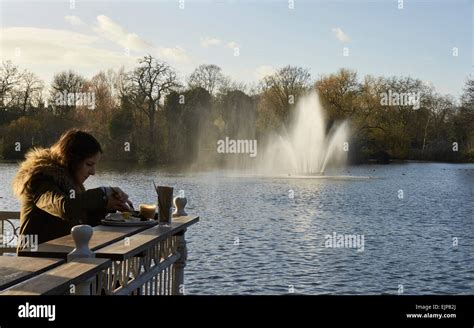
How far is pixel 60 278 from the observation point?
184 centimetres

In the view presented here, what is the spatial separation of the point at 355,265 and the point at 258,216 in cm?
514

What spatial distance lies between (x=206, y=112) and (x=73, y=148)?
30843 millimetres

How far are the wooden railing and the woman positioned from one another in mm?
146

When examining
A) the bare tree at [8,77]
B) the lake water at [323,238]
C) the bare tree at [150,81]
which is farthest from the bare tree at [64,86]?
the bare tree at [150,81]

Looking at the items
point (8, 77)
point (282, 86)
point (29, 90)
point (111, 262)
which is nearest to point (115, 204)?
point (111, 262)

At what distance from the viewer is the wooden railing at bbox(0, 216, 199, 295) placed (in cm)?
183

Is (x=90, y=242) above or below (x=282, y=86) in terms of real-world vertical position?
below

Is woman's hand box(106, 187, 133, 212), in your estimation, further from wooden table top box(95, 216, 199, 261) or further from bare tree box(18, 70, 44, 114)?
bare tree box(18, 70, 44, 114)

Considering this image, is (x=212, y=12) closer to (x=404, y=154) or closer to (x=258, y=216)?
(x=258, y=216)

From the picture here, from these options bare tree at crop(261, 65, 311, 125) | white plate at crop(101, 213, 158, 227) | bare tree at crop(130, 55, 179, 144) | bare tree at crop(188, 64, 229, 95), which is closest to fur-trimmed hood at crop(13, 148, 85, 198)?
white plate at crop(101, 213, 158, 227)

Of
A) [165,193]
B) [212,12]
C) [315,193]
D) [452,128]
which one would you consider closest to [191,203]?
[315,193]

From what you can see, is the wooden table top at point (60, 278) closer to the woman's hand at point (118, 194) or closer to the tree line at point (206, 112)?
the woman's hand at point (118, 194)

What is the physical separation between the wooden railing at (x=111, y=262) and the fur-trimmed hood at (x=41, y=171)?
267mm

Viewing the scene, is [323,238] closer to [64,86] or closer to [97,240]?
[97,240]
